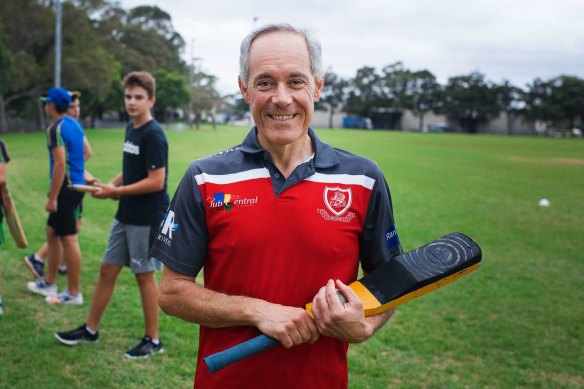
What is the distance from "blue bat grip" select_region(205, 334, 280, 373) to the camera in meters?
1.88

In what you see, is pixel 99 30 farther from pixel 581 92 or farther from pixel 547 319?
pixel 581 92

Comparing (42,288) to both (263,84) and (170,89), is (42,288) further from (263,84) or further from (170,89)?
(170,89)

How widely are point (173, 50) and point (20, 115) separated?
34508 millimetres

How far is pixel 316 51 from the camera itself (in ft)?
7.22

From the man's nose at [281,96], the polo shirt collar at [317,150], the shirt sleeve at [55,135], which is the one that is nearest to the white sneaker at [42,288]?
the shirt sleeve at [55,135]

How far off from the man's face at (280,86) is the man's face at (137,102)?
2.77m

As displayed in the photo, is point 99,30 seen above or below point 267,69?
above

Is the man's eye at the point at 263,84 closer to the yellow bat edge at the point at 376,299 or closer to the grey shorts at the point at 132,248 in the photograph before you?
the yellow bat edge at the point at 376,299

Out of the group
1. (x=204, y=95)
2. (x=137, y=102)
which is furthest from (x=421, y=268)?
(x=204, y=95)

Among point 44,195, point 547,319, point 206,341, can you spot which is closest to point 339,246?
point 206,341

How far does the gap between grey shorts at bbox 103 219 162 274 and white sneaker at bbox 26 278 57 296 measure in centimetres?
186

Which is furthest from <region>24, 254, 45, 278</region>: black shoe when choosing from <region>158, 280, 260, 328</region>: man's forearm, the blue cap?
<region>158, 280, 260, 328</region>: man's forearm

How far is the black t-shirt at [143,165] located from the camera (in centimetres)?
466

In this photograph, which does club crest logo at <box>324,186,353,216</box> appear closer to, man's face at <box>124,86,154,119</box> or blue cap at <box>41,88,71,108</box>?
man's face at <box>124,86,154,119</box>
